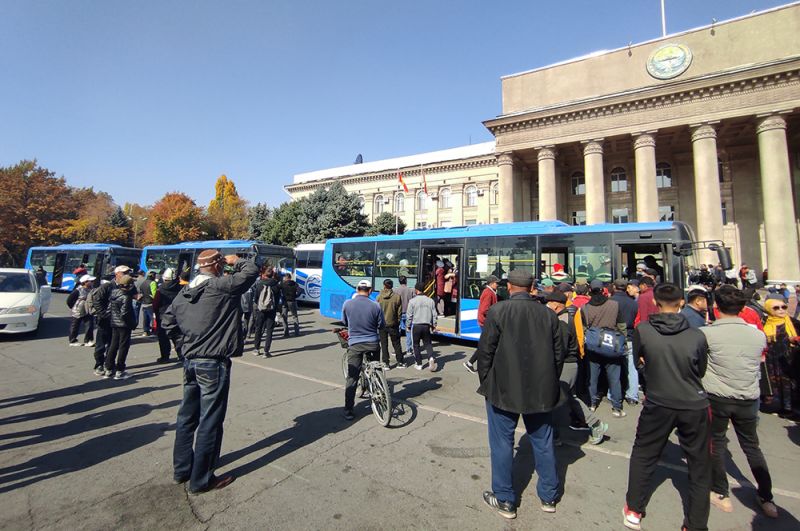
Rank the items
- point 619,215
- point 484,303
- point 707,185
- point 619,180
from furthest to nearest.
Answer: point 619,180 → point 619,215 → point 707,185 → point 484,303

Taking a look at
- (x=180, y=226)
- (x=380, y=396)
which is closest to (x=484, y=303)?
(x=380, y=396)

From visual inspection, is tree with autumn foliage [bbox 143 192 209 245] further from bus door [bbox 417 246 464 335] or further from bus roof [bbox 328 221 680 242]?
bus door [bbox 417 246 464 335]

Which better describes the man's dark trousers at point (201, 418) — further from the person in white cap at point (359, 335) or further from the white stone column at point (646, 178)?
the white stone column at point (646, 178)

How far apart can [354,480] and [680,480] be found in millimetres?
3278

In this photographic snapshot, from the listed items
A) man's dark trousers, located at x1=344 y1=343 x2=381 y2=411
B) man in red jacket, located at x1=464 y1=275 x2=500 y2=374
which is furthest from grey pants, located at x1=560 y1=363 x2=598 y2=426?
man in red jacket, located at x1=464 y1=275 x2=500 y2=374

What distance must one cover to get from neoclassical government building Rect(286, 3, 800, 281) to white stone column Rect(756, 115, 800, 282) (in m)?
0.06

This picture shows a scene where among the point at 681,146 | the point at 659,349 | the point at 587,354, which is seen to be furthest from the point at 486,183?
the point at 659,349

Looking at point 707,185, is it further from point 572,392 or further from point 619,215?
point 572,392

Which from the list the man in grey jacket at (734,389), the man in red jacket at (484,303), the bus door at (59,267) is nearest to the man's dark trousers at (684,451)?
the man in grey jacket at (734,389)

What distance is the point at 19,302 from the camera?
423 inches

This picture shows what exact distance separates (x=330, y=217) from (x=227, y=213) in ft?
108

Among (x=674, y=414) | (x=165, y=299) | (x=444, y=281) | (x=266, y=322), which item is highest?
(x=444, y=281)

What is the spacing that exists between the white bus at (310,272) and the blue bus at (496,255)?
717 centimetres

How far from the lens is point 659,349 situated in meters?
3.03
